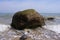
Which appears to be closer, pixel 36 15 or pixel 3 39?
pixel 3 39

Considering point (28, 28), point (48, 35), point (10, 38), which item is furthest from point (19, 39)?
point (28, 28)

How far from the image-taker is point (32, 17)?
9.55 meters

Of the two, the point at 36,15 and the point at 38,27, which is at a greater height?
the point at 36,15

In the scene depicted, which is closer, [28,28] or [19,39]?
[19,39]

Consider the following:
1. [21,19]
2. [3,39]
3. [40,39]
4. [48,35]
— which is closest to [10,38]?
[3,39]

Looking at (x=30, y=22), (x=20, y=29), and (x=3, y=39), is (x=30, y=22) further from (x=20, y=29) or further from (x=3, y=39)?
(x=3, y=39)

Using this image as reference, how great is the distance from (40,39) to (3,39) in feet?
5.35

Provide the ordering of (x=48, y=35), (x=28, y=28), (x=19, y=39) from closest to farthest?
1. (x=19, y=39)
2. (x=48, y=35)
3. (x=28, y=28)

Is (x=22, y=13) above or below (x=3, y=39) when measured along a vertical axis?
above

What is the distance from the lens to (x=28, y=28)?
941cm

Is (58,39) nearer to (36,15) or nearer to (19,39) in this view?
(19,39)

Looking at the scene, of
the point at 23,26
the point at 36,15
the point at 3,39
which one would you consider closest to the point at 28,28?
the point at 23,26

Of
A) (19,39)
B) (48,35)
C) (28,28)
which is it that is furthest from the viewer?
(28,28)

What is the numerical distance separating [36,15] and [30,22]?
64 centimetres
